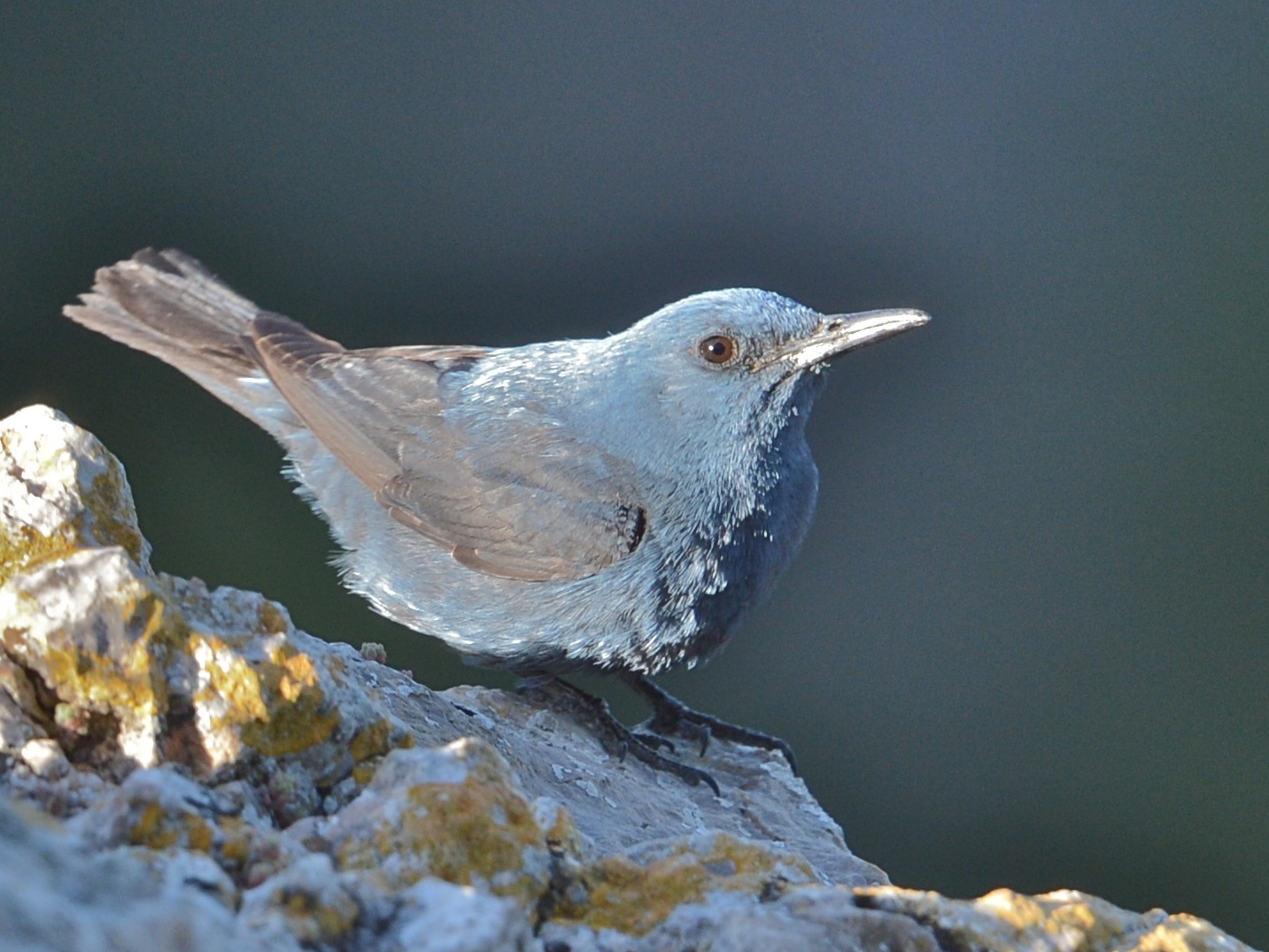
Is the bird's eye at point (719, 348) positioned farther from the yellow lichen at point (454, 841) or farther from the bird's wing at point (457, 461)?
the yellow lichen at point (454, 841)

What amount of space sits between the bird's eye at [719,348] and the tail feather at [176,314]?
183 cm

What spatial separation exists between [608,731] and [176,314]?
2267 mm

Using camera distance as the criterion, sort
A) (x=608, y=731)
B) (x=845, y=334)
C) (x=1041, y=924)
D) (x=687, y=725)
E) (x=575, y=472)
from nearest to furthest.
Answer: (x=1041, y=924)
(x=845, y=334)
(x=575, y=472)
(x=608, y=731)
(x=687, y=725)

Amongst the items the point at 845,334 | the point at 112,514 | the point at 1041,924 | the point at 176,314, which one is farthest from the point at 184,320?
the point at 1041,924

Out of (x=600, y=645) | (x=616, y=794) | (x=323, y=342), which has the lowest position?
(x=616, y=794)

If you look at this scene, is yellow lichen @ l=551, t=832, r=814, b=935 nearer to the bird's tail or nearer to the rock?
the rock

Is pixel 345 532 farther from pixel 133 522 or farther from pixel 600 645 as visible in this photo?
pixel 133 522

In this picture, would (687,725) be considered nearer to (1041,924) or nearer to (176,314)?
(176,314)

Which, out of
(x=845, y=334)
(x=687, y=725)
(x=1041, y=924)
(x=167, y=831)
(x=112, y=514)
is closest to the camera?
(x=167, y=831)

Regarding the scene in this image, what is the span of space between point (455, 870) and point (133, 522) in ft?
3.88

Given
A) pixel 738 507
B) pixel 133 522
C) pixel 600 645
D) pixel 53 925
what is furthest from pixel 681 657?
pixel 53 925

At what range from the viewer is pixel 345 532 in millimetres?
4305

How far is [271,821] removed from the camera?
1.79 metres

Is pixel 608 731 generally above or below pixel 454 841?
below
